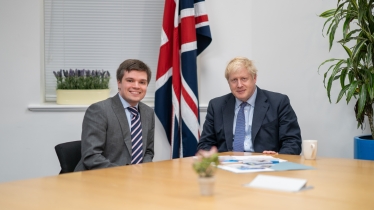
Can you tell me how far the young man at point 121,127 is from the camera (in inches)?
122

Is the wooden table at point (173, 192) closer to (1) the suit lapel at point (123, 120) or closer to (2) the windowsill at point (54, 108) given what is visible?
(1) the suit lapel at point (123, 120)

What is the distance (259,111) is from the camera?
144 inches

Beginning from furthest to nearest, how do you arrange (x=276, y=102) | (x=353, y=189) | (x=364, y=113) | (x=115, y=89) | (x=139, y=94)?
(x=115, y=89) < (x=364, y=113) < (x=276, y=102) < (x=139, y=94) < (x=353, y=189)

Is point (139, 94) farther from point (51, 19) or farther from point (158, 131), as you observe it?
point (51, 19)

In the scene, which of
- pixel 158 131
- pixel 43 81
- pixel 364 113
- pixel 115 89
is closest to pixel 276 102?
pixel 364 113

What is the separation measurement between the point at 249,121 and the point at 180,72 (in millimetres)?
1144

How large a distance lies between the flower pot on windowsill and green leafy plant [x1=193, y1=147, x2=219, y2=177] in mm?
3049

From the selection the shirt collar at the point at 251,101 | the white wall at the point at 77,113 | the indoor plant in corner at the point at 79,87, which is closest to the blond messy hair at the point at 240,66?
the shirt collar at the point at 251,101

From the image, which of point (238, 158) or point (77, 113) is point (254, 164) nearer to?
point (238, 158)

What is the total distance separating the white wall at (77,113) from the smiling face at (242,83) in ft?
3.73

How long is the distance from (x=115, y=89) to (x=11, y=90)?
0.88m

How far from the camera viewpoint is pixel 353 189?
2082mm

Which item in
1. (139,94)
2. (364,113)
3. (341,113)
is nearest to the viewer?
(139,94)

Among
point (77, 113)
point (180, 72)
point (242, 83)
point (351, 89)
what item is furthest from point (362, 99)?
point (77, 113)
